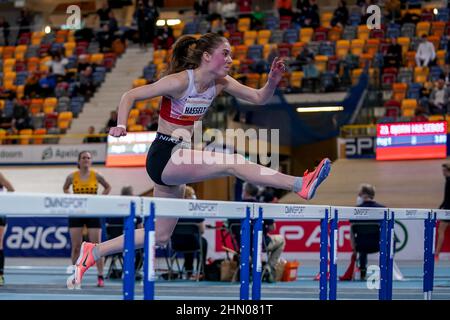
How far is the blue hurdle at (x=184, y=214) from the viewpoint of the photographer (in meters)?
4.76

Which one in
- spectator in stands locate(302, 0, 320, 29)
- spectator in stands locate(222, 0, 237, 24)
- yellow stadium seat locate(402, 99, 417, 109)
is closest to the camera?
yellow stadium seat locate(402, 99, 417, 109)

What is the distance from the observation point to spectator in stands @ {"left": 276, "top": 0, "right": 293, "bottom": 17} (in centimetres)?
2742

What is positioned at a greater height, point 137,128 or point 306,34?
point 306,34

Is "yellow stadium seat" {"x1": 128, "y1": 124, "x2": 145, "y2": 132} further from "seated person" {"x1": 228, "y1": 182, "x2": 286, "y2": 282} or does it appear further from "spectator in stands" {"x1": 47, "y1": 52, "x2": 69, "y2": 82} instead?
"seated person" {"x1": 228, "y1": 182, "x2": 286, "y2": 282}

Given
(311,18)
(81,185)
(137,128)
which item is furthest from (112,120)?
(81,185)

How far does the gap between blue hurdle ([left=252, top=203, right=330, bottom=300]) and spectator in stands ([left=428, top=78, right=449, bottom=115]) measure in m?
13.9

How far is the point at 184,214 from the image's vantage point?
5.14 meters

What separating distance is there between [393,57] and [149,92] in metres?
17.4

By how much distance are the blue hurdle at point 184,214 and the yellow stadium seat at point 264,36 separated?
69.1 feet

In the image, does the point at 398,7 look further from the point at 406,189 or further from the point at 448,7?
the point at 406,189

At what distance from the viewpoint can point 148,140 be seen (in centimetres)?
2225

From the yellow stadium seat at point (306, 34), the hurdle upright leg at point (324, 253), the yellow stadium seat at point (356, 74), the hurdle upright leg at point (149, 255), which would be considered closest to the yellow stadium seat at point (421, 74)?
the yellow stadium seat at point (356, 74)

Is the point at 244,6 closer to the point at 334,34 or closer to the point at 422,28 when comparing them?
the point at 334,34

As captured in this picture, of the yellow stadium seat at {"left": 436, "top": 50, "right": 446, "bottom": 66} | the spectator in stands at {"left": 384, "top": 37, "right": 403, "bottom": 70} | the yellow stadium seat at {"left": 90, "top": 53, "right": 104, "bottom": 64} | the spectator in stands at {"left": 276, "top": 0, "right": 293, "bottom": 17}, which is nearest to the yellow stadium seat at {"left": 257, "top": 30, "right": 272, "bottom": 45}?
the spectator in stands at {"left": 276, "top": 0, "right": 293, "bottom": 17}
